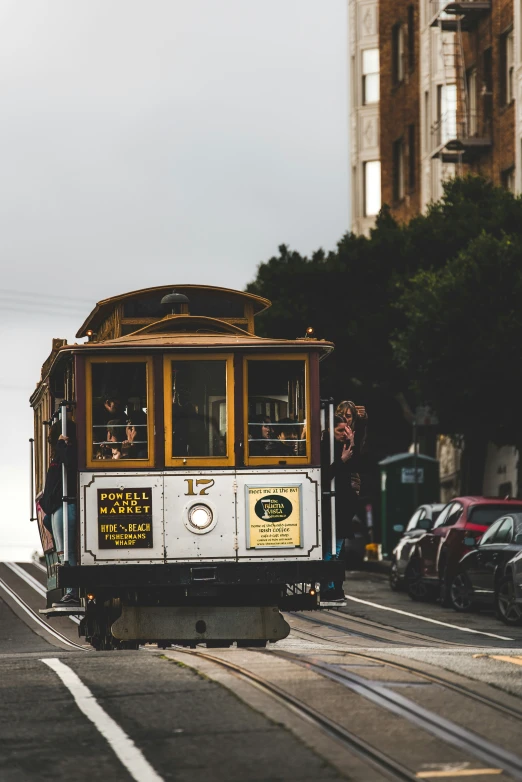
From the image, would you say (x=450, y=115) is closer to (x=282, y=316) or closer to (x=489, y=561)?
(x=282, y=316)

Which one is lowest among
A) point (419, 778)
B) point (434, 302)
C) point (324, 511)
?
point (419, 778)

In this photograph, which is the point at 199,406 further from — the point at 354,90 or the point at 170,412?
the point at 354,90

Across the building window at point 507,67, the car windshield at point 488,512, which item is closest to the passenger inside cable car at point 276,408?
the car windshield at point 488,512

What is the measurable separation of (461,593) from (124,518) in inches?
426

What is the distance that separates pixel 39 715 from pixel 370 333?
3423cm

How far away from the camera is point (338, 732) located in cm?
862

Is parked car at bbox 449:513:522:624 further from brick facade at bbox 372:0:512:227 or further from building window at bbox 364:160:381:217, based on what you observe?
building window at bbox 364:160:381:217

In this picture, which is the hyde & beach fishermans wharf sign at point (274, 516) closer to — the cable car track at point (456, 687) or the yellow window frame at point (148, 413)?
the yellow window frame at point (148, 413)

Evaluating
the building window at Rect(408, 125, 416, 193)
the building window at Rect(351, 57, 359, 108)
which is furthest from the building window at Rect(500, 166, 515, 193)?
the building window at Rect(351, 57, 359, 108)

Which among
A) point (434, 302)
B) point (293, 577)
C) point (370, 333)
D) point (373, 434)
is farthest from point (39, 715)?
point (373, 434)

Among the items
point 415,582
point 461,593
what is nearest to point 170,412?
point 461,593

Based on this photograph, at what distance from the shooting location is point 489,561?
22516mm

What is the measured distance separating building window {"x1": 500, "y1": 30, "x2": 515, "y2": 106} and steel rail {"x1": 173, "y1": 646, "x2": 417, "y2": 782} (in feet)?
113

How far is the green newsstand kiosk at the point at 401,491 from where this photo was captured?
40.7 meters
